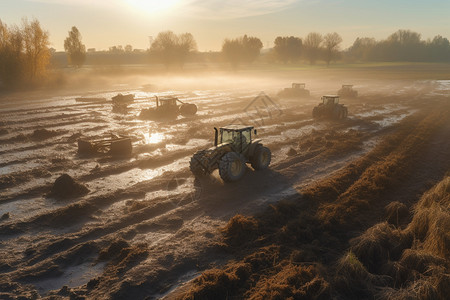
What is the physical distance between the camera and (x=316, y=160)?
14.9 meters

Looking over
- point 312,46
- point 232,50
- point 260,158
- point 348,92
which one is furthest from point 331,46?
point 260,158

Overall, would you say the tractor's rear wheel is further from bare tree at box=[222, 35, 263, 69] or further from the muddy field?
bare tree at box=[222, 35, 263, 69]

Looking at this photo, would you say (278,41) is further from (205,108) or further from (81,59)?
(205,108)

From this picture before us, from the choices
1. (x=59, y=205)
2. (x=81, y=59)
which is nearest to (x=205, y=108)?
(x=59, y=205)

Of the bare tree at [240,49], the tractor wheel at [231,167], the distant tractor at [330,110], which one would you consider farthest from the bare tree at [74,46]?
the tractor wheel at [231,167]

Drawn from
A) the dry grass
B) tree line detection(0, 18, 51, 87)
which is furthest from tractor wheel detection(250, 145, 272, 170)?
tree line detection(0, 18, 51, 87)

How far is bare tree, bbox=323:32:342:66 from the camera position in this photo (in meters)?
100

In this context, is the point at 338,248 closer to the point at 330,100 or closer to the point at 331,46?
the point at 330,100

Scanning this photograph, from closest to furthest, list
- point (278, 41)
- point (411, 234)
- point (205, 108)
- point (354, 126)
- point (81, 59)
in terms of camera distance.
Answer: point (411, 234) < point (354, 126) < point (205, 108) < point (81, 59) < point (278, 41)

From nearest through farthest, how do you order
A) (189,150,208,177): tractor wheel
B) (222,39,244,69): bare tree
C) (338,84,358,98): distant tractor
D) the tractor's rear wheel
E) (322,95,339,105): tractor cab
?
1. (189,150,208,177): tractor wheel
2. (322,95,339,105): tractor cab
3. the tractor's rear wheel
4. (338,84,358,98): distant tractor
5. (222,39,244,69): bare tree

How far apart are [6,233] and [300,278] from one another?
8.00 metres

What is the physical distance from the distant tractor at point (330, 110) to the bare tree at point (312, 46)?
285 feet

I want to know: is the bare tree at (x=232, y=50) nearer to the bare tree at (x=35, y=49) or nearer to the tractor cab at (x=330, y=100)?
the bare tree at (x=35, y=49)

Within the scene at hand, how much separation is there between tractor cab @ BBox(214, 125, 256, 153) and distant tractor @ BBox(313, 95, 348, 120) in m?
14.3
